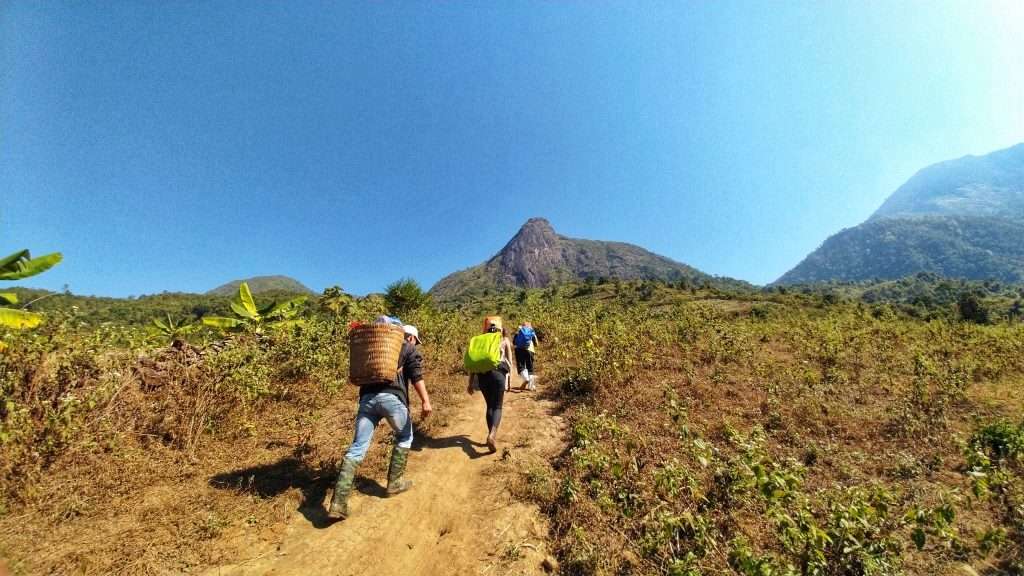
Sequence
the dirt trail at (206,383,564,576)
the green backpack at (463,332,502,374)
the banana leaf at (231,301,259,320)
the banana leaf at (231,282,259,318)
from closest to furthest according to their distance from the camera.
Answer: the dirt trail at (206,383,564,576) → the green backpack at (463,332,502,374) → the banana leaf at (231,301,259,320) → the banana leaf at (231,282,259,318)

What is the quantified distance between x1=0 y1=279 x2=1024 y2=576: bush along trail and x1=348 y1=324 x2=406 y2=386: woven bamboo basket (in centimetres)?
166

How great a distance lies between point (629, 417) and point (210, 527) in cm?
642

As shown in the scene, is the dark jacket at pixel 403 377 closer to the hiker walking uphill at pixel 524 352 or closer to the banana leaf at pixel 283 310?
the hiker walking uphill at pixel 524 352

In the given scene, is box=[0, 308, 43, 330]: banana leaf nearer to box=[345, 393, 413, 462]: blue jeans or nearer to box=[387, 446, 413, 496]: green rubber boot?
box=[345, 393, 413, 462]: blue jeans

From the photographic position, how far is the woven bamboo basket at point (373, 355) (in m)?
5.09

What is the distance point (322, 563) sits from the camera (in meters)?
4.05

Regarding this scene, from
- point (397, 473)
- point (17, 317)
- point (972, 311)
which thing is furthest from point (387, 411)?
point (972, 311)

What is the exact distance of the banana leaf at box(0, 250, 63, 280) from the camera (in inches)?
318

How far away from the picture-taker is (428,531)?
472 cm

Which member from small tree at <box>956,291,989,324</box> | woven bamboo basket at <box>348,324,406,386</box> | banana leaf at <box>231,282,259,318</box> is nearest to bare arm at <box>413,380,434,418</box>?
woven bamboo basket at <box>348,324,406,386</box>

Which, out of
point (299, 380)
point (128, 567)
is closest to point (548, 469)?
point (128, 567)

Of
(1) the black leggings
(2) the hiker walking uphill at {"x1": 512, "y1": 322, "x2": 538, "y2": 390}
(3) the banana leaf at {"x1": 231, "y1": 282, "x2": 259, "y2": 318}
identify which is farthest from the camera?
(3) the banana leaf at {"x1": 231, "y1": 282, "x2": 259, "y2": 318}

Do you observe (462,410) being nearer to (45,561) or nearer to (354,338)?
(354,338)

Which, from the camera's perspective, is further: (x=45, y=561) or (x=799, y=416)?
(x=799, y=416)
